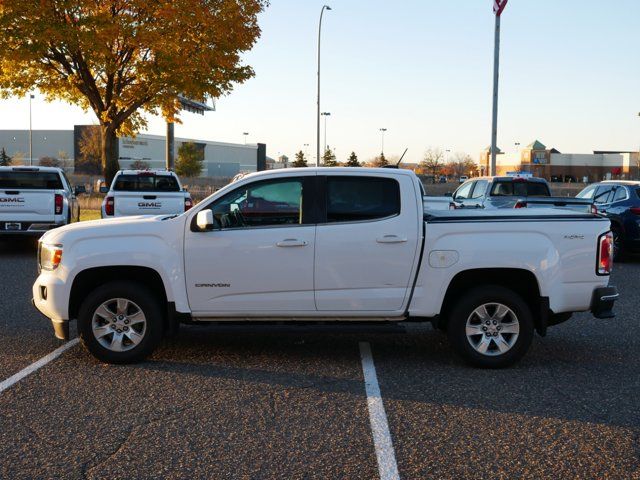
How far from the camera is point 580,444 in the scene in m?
4.91

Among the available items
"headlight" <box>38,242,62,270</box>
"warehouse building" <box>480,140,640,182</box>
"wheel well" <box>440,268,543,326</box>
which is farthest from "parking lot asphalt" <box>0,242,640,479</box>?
"warehouse building" <box>480,140,640,182</box>

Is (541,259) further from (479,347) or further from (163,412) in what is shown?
(163,412)

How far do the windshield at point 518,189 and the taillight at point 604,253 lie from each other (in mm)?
11594

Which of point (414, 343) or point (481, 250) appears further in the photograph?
point (414, 343)

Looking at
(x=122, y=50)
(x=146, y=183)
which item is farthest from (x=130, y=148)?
(x=146, y=183)

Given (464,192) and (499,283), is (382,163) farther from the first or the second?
(464,192)

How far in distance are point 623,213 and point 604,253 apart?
32.1 ft

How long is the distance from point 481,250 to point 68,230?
3761mm

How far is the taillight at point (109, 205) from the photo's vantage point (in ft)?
53.5

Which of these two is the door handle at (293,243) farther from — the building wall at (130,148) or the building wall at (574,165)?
the building wall at (130,148)

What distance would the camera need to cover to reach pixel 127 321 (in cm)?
684

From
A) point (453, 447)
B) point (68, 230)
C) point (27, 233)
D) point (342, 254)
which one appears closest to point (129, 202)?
point (27, 233)

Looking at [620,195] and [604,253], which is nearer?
[604,253]

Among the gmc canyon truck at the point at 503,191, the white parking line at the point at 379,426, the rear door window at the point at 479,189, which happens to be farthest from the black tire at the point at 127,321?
the rear door window at the point at 479,189
